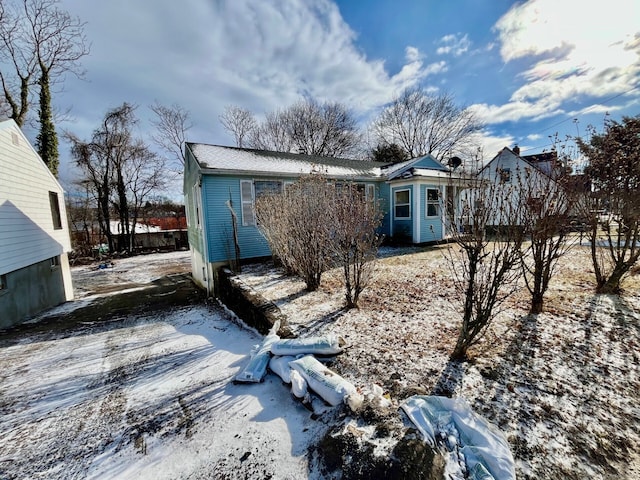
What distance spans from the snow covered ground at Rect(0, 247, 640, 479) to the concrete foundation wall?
2.92 meters

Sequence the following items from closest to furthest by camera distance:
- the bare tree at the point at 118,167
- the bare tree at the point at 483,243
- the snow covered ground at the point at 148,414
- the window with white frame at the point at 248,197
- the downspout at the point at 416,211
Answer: the snow covered ground at the point at 148,414, the bare tree at the point at 483,243, the window with white frame at the point at 248,197, the downspout at the point at 416,211, the bare tree at the point at 118,167

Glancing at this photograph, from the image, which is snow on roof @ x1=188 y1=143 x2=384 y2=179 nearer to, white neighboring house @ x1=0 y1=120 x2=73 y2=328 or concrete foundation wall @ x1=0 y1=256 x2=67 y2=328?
white neighboring house @ x1=0 y1=120 x2=73 y2=328

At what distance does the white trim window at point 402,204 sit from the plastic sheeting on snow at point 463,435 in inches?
379

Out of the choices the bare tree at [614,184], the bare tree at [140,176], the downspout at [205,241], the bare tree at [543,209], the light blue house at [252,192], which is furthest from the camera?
the bare tree at [140,176]

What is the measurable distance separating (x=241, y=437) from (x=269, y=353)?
1119 millimetres

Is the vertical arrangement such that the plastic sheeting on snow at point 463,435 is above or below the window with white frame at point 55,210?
below

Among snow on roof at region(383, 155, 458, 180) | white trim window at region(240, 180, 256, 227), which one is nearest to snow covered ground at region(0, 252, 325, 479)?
white trim window at region(240, 180, 256, 227)

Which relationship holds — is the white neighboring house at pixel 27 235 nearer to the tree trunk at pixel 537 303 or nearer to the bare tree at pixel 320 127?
the tree trunk at pixel 537 303

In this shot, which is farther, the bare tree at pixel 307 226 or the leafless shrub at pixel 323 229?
the bare tree at pixel 307 226

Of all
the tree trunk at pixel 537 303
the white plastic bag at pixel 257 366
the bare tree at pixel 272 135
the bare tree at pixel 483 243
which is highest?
the bare tree at pixel 272 135

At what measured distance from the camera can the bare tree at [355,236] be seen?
14.7 ft

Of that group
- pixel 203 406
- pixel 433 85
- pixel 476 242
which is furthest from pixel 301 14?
pixel 433 85

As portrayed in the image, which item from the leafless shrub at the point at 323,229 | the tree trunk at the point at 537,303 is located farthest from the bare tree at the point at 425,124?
the tree trunk at the point at 537,303

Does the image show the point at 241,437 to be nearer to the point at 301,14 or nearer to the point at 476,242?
the point at 476,242
